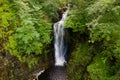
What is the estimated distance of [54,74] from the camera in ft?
43.9

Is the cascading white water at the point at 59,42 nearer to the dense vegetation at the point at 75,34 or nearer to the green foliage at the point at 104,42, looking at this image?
the dense vegetation at the point at 75,34

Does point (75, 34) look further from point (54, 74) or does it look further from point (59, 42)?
point (54, 74)

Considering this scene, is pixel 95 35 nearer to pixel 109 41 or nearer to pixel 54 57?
pixel 109 41

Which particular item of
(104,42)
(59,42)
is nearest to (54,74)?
(59,42)

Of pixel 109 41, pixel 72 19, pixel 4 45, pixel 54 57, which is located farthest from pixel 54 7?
pixel 109 41

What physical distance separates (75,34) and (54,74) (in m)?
2.52

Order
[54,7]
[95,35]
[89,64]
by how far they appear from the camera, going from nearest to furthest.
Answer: [95,35] → [89,64] → [54,7]

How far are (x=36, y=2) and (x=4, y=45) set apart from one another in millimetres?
3895

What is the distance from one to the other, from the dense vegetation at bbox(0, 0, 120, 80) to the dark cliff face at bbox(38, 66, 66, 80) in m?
0.61

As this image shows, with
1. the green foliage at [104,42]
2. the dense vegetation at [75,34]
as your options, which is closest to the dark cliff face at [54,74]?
the dense vegetation at [75,34]

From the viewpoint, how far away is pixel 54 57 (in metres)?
14.9

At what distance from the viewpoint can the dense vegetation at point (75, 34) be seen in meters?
10.4

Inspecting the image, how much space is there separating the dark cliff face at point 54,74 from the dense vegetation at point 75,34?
2.01ft

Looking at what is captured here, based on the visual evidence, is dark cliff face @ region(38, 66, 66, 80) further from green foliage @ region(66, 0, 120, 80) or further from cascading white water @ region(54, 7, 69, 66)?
green foliage @ region(66, 0, 120, 80)
